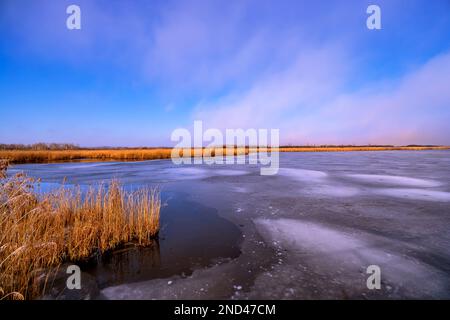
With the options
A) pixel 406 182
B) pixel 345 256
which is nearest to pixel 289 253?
pixel 345 256

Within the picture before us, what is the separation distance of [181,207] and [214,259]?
300cm

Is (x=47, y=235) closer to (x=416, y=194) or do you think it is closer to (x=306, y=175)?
(x=416, y=194)

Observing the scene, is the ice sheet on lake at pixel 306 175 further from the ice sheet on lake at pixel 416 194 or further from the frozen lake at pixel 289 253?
the frozen lake at pixel 289 253

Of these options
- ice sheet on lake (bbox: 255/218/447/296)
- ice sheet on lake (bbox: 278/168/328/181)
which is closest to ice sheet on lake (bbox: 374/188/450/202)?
ice sheet on lake (bbox: 278/168/328/181)

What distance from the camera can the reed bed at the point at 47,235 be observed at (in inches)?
105

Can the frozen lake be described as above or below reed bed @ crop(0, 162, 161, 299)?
below

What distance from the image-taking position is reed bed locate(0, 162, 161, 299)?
268 centimetres

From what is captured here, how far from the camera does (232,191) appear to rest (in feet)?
26.7

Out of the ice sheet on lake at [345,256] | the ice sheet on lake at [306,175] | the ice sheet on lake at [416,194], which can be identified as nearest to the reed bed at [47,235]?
the ice sheet on lake at [345,256]

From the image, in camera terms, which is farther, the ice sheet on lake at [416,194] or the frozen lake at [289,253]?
the ice sheet on lake at [416,194]

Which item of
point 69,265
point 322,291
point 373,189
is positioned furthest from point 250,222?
point 373,189

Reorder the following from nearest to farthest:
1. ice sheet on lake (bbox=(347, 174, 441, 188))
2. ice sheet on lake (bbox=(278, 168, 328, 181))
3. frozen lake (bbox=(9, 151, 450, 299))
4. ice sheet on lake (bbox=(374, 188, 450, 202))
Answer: frozen lake (bbox=(9, 151, 450, 299))
ice sheet on lake (bbox=(374, 188, 450, 202))
ice sheet on lake (bbox=(347, 174, 441, 188))
ice sheet on lake (bbox=(278, 168, 328, 181))

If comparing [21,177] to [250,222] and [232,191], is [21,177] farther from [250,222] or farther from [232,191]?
[232,191]

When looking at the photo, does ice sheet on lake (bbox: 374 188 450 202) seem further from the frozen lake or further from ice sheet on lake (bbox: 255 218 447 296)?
ice sheet on lake (bbox: 255 218 447 296)
